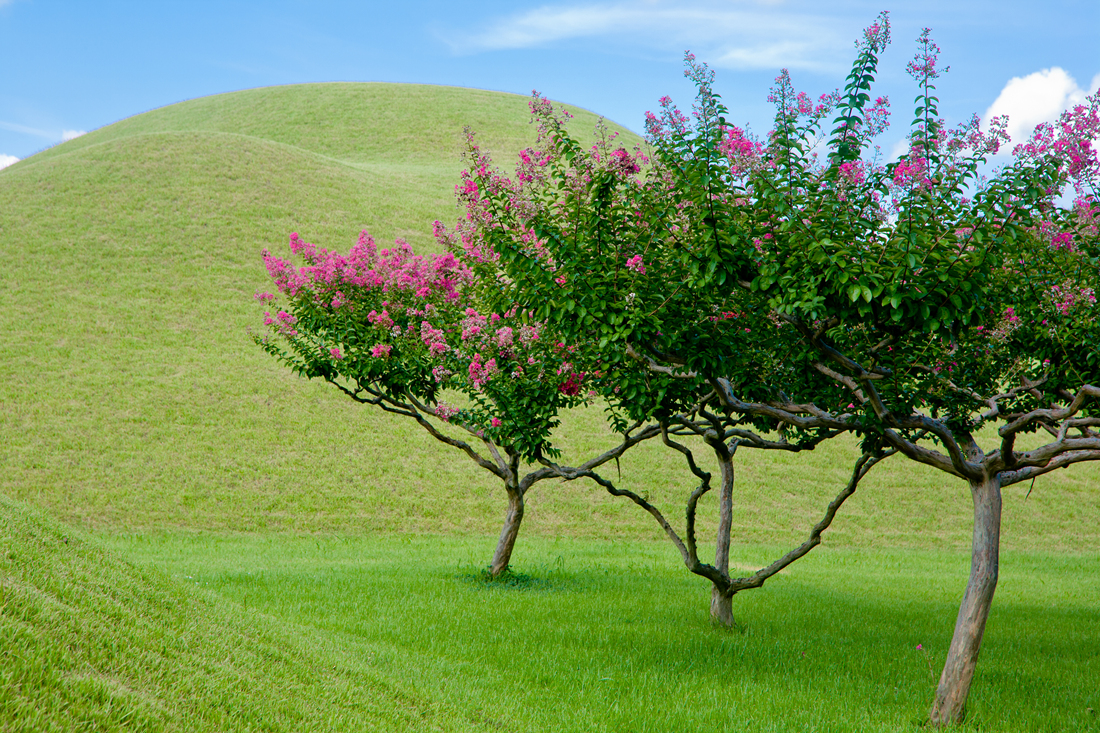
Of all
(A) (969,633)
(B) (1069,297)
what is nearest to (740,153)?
(B) (1069,297)

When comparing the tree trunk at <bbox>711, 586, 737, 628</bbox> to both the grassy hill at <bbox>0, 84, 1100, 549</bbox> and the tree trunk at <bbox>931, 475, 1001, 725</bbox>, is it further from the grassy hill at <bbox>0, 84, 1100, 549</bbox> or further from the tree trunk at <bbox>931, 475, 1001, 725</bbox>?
the grassy hill at <bbox>0, 84, 1100, 549</bbox>

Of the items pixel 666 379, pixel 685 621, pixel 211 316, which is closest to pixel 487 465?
pixel 685 621

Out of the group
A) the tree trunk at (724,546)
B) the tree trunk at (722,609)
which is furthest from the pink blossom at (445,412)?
the tree trunk at (722,609)

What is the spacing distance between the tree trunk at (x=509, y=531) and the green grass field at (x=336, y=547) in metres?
1.19

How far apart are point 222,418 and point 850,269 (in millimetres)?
29238

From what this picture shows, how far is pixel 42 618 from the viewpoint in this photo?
583cm

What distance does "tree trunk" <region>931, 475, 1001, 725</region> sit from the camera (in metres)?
7.99

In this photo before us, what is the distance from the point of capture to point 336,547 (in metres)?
22.3

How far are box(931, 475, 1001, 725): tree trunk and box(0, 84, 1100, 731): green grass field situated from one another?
463mm

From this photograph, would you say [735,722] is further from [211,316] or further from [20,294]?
[20,294]

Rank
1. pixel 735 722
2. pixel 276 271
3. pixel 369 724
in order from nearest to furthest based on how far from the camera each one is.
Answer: pixel 369 724
pixel 735 722
pixel 276 271

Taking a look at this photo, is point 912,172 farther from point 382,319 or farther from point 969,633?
point 382,319

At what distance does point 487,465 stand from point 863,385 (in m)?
10.0

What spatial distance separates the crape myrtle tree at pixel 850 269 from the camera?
7.18 meters
